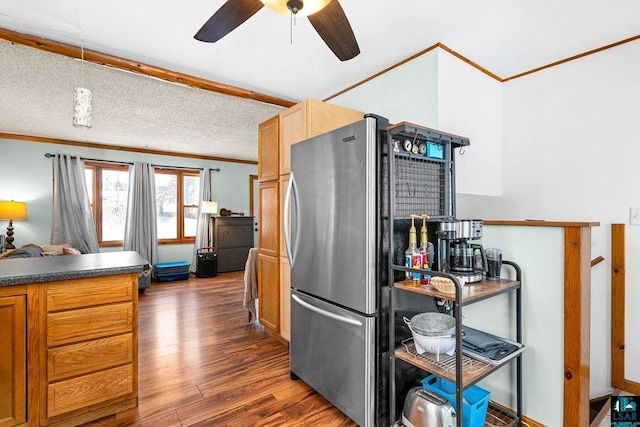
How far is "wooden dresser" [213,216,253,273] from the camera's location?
6.52 meters

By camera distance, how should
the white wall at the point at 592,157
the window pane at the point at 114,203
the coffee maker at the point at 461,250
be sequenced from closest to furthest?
the coffee maker at the point at 461,250
the white wall at the point at 592,157
the window pane at the point at 114,203

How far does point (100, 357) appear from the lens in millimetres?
1844

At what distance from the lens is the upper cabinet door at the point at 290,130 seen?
2602 millimetres

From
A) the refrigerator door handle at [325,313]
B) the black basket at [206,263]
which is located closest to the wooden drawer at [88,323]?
the refrigerator door handle at [325,313]

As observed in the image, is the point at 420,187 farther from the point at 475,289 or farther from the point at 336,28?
the point at 336,28

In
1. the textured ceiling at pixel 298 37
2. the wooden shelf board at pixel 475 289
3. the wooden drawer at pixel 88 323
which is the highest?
the textured ceiling at pixel 298 37

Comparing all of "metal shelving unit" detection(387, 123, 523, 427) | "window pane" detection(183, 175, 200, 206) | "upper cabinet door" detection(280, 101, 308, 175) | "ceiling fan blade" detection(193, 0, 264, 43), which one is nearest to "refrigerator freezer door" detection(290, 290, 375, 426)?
"metal shelving unit" detection(387, 123, 523, 427)

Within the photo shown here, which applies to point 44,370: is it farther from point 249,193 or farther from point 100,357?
point 249,193

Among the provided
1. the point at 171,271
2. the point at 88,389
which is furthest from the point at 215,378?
the point at 171,271

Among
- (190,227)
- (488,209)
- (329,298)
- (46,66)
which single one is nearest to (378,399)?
(329,298)

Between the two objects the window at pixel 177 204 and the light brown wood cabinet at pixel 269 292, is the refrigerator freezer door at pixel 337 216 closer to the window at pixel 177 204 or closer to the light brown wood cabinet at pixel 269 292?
the light brown wood cabinet at pixel 269 292

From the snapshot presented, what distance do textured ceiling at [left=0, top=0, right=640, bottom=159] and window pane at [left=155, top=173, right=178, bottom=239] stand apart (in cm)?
313

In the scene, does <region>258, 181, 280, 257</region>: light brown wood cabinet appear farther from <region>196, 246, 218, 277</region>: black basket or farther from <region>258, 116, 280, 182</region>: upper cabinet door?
<region>196, 246, 218, 277</region>: black basket

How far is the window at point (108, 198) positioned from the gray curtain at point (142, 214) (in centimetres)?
22
